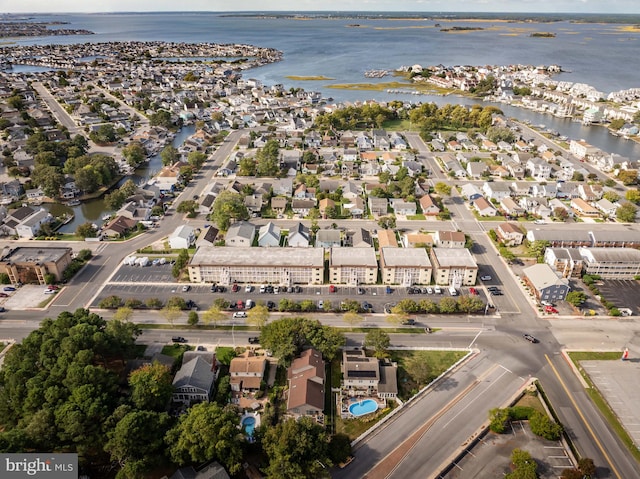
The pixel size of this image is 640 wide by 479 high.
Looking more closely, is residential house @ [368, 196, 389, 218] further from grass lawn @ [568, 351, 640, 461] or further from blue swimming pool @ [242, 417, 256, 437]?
blue swimming pool @ [242, 417, 256, 437]

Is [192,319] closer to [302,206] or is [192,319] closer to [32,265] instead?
[32,265]

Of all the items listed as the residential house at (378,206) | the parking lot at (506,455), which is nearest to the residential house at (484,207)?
the residential house at (378,206)

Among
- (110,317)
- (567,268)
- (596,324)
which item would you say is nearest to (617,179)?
(567,268)

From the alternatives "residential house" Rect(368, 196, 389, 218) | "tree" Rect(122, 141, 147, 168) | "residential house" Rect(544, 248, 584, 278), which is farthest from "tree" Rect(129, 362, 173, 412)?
"tree" Rect(122, 141, 147, 168)

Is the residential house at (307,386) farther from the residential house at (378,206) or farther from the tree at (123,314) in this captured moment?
the residential house at (378,206)

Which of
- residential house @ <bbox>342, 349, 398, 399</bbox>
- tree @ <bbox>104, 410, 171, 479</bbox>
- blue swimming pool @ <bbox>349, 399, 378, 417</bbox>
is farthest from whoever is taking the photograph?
residential house @ <bbox>342, 349, 398, 399</bbox>

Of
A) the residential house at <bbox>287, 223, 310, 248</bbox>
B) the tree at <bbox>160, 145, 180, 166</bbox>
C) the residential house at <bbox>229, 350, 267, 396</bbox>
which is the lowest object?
the residential house at <bbox>229, 350, 267, 396</bbox>

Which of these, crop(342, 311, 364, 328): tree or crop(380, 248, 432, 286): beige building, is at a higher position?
crop(380, 248, 432, 286): beige building
